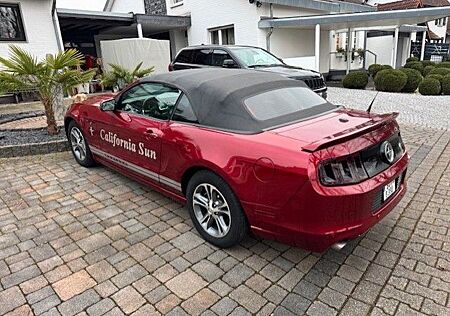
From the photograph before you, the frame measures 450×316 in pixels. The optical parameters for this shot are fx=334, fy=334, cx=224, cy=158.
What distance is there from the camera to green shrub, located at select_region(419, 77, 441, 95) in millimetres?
10977

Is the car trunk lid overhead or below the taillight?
overhead

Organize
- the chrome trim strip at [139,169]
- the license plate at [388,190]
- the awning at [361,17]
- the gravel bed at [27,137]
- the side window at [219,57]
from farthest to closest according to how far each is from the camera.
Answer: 1. the awning at [361,17]
2. the side window at [219,57]
3. the gravel bed at [27,137]
4. the chrome trim strip at [139,169]
5. the license plate at [388,190]

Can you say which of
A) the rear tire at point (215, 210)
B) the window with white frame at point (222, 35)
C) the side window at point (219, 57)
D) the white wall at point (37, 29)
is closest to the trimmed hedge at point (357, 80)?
the window with white frame at point (222, 35)

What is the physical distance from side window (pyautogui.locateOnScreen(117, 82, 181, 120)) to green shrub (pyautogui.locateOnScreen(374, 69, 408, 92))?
10.5 m

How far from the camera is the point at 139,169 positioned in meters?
3.67

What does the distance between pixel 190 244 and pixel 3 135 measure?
17.1 ft

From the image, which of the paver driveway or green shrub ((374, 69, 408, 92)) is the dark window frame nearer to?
the paver driveway

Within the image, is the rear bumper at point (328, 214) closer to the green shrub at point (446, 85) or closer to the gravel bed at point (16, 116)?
the gravel bed at point (16, 116)

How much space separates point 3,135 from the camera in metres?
6.29

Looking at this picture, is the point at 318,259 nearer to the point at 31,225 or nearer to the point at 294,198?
the point at 294,198

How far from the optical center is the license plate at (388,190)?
2.54 metres

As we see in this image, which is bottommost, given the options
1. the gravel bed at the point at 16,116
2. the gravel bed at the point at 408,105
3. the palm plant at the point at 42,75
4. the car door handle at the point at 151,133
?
the gravel bed at the point at 408,105

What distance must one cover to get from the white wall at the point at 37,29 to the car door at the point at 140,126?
31.8 ft

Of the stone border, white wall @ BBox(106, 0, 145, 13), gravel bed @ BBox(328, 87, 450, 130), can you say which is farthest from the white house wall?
the stone border
